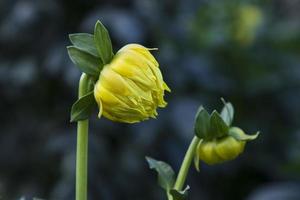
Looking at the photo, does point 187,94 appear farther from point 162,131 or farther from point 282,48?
point 282,48

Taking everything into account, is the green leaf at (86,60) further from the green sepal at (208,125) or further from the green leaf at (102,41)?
the green sepal at (208,125)

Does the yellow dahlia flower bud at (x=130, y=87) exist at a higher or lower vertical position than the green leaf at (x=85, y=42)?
lower

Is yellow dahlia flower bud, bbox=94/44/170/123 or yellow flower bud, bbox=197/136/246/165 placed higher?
yellow dahlia flower bud, bbox=94/44/170/123

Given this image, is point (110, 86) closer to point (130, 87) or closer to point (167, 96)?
point (130, 87)

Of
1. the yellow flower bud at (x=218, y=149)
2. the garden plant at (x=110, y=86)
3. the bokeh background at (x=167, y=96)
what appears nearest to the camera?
the garden plant at (x=110, y=86)

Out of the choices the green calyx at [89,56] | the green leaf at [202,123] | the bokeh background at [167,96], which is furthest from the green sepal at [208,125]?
the bokeh background at [167,96]

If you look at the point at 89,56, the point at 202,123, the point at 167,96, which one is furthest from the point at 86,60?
the point at 167,96

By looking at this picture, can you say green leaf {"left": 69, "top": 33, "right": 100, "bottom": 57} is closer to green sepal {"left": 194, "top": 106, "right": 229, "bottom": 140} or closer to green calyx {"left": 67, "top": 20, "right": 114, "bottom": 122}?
green calyx {"left": 67, "top": 20, "right": 114, "bottom": 122}

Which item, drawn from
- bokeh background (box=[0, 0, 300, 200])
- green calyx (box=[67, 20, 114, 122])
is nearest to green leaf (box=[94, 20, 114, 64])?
green calyx (box=[67, 20, 114, 122])
